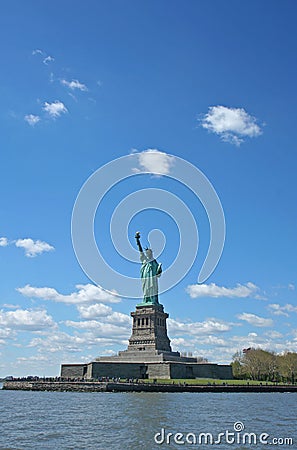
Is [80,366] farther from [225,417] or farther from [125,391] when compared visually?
[225,417]

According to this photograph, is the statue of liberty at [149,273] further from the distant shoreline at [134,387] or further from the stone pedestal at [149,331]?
the distant shoreline at [134,387]

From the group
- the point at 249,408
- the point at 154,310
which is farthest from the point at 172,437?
the point at 154,310

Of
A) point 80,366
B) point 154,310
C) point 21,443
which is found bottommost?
point 21,443

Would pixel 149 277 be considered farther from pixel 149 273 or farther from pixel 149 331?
pixel 149 331

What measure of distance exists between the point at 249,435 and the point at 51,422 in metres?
13.2

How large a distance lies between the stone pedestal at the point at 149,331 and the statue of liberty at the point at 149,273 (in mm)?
2676

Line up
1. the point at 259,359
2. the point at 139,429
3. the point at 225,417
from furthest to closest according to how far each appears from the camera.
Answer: the point at 259,359
the point at 225,417
the point at 139,429

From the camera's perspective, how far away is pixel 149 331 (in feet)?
288

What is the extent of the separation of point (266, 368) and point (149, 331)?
35.8 metres

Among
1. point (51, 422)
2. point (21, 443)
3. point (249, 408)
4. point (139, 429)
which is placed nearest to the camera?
point (21, 443)

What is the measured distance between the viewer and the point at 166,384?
66.6 metres

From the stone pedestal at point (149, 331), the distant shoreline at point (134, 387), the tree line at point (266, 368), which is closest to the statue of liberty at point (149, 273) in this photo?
the stone pedestal at point (149, 331)

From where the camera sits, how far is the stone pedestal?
86.1 meters

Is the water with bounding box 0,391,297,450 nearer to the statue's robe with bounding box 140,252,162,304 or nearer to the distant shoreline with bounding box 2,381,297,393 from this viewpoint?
the distant shoreline with bounding box 2,381,297,393
